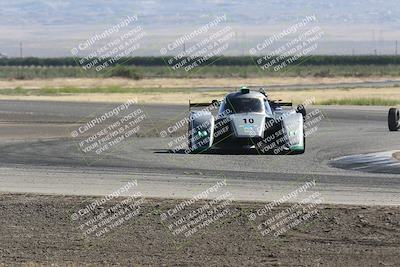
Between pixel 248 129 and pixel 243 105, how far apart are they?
1.08 metres

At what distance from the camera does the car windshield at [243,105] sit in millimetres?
28219

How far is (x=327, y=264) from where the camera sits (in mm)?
14109

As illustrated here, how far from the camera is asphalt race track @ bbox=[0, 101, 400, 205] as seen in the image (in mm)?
21141

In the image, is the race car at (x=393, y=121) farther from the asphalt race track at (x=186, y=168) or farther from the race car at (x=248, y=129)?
the race car at (x=248, y=129)

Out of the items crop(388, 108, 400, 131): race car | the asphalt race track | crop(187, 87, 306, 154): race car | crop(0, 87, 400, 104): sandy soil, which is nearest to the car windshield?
crop(187, 87, 306, 154): race car

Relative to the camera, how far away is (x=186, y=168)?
25125 millimetres

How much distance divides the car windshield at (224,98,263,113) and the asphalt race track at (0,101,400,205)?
1.16 meters

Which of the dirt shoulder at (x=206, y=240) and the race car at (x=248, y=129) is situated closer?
the dirt shoulder at (x=206, y=240)

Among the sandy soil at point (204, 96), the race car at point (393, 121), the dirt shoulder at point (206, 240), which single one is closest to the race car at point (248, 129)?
the race car at point (393, 121)

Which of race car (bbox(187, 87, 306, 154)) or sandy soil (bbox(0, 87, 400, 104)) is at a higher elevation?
race car (bbox(187, 87, 306, 154))

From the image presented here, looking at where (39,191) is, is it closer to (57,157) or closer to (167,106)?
(57,157)

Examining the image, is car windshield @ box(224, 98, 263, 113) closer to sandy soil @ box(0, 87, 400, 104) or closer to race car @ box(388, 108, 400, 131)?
race car @ box(388, 108, 400, 131)

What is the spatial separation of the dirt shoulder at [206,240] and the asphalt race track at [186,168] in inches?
83.6

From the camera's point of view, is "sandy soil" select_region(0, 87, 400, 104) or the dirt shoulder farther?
"sandy soil" select_region(0, 87, 400, 104)
